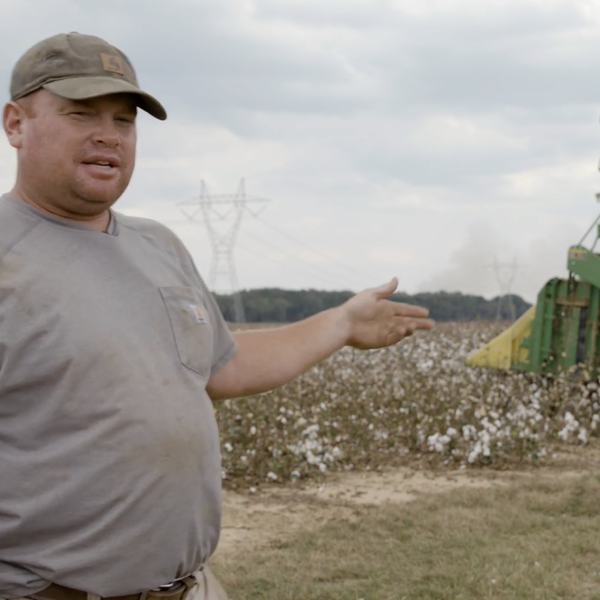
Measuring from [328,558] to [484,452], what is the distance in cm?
317

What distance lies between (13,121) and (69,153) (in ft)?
A: 0.63

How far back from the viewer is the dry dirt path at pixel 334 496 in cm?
670

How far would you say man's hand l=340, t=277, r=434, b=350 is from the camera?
2896 millimetres

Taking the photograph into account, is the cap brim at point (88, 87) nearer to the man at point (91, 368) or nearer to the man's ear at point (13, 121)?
the man at point (91, 368)

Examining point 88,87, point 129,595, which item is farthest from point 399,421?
point 88,87

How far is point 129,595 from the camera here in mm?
2195

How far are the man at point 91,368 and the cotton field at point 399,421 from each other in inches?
230

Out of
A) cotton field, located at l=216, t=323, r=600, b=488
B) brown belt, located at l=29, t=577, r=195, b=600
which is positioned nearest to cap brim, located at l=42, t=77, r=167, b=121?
brown belt, located at l=29, t=577, r=195, b=600

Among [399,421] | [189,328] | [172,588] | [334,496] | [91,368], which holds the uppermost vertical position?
[189,328]

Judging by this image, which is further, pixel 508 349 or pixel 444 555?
pixel 508 349

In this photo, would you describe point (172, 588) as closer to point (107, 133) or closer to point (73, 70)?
point (107, 133)

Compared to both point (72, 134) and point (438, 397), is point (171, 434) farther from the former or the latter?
point (438, 397)

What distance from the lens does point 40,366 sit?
6.81 ft

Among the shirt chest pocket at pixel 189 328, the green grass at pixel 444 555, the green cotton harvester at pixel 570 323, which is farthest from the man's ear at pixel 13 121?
the green cotton harvester at pixel 570 323
